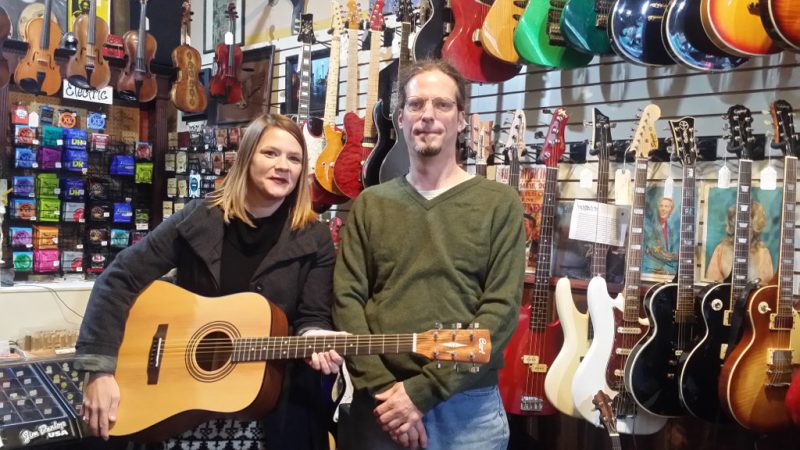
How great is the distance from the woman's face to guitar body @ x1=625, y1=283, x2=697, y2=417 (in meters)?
1.48

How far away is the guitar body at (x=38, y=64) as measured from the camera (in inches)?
177

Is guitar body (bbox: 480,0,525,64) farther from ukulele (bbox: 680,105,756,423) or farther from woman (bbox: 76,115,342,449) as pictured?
woman (bbox: 76,115,342,449)

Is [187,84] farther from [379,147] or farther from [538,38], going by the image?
[538,38]

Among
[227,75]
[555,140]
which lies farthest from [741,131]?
[227,75]

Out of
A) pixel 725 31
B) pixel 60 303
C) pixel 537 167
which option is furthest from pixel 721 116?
pixel 60 303

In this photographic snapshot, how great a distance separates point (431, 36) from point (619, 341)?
1656 mm

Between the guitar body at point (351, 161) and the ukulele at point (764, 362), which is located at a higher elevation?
the guitar body at point (351, 161)

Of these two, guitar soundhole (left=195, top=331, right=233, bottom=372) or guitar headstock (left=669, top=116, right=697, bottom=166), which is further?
guitar headstock (left=669, top=116, right=697, bottom=166)

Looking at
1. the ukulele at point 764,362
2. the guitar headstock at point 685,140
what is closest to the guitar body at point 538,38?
the guitar headstock at point 685,140

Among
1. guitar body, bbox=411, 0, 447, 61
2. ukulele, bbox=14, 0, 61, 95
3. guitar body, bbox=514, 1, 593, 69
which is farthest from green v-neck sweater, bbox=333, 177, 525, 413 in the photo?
ukulele, bbox=14, 0, 61, 95

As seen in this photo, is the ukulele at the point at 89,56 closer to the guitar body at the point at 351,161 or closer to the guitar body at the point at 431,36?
the guitar body at the point at 351,161

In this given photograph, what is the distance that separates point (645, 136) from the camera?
111 inches

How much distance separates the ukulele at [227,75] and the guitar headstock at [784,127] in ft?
11.9

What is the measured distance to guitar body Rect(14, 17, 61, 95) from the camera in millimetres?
4500
